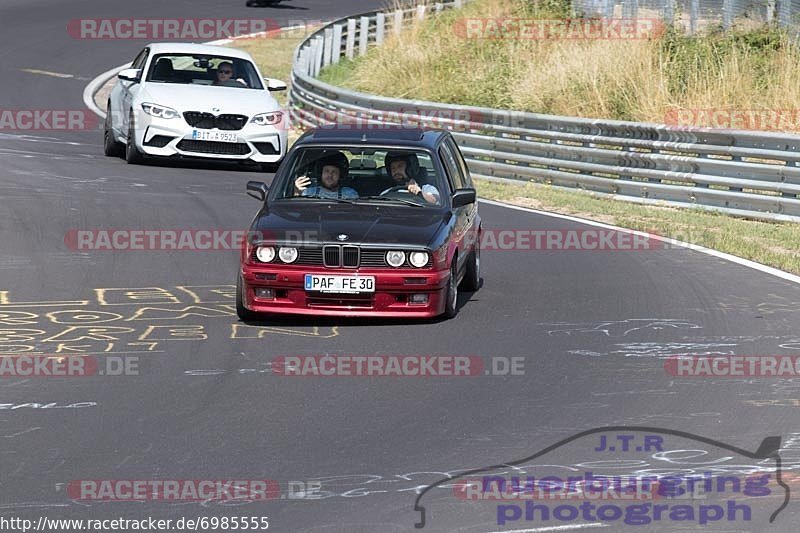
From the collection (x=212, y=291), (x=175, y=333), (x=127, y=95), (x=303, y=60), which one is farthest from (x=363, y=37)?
(x=175, y=333)

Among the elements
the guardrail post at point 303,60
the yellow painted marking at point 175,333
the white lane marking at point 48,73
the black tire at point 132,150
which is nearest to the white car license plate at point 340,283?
the yellow painted marking at point 175,333

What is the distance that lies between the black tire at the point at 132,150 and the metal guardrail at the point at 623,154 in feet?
15.4

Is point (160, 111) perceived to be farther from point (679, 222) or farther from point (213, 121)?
point (679, 222)

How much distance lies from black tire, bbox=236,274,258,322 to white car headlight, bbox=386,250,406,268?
42.8 inches

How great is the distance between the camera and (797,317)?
37.4ft

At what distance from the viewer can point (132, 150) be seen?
70.1 feet

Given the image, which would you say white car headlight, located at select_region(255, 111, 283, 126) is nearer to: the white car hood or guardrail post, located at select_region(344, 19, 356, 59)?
the white car hood

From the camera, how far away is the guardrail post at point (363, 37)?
127ft

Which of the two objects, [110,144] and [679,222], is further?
[110,144]

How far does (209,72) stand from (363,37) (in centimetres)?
1730

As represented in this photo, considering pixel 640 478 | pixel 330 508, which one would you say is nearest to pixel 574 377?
pixel 640 478

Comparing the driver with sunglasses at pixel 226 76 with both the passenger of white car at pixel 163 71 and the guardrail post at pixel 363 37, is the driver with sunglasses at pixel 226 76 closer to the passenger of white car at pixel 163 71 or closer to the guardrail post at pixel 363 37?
the passenger of white car at pixel 163 71

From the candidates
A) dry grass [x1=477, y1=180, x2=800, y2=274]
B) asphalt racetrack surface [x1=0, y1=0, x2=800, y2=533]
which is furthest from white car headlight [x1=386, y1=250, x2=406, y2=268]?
dry grass [x1=477, y1=180, x2=800, y2=274]

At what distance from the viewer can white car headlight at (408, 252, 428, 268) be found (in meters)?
10.8
